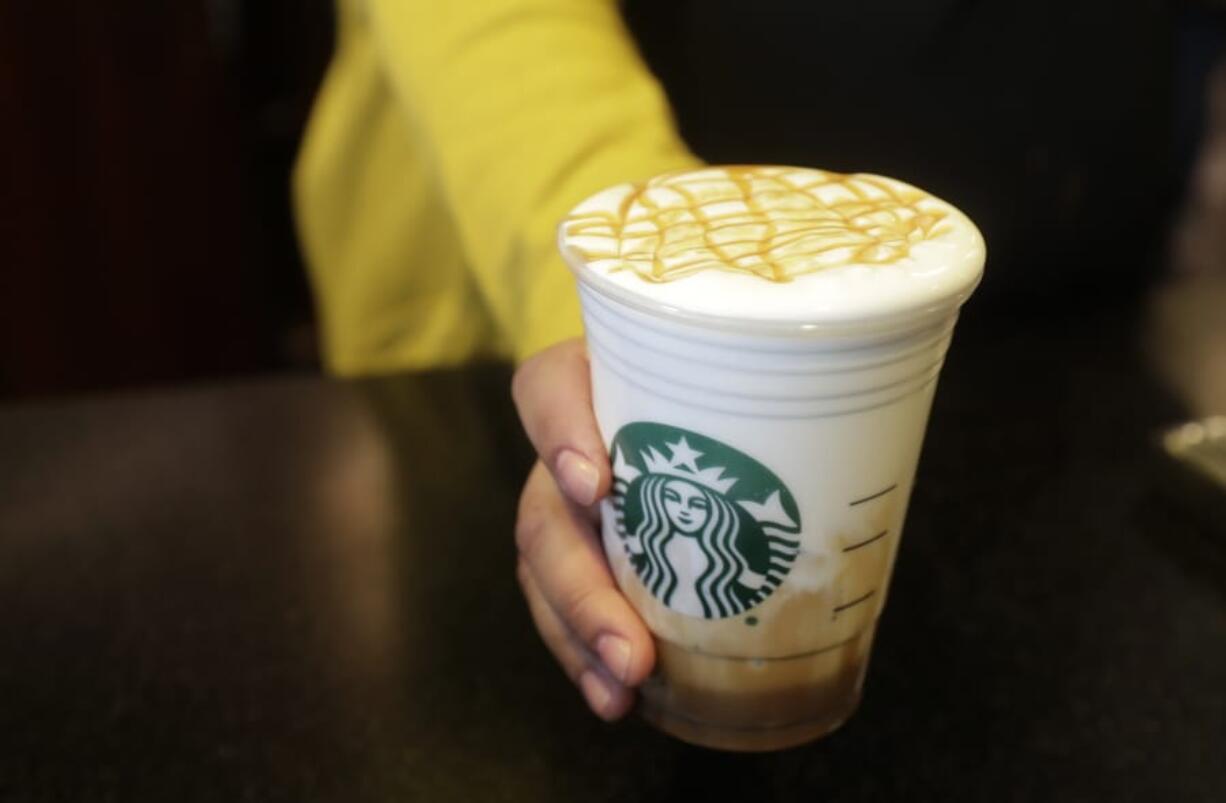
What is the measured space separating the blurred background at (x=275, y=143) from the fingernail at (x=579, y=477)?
0.53 meters

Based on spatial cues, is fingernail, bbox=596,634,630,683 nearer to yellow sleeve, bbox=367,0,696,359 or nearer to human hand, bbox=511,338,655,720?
human hand, bbox=511,338,655,720

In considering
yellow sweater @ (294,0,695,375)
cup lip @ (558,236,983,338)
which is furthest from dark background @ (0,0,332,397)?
cup lip @ (558,236,983,338)

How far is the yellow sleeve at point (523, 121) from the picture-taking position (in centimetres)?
59

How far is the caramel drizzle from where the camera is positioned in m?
0.35

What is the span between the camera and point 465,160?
657 millimetres

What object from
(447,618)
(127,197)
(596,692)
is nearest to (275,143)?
(127,197)

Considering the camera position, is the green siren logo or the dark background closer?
the green siren logo

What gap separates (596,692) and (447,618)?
0.12 metres

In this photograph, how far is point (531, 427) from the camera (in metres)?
0.47

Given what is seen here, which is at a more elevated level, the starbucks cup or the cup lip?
the cup lip

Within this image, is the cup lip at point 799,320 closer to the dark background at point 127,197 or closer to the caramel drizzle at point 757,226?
the caramel drizzle at point 757,226

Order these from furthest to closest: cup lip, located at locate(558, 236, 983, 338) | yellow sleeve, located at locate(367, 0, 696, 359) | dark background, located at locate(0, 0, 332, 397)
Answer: dark background, located at locate(0, 0, 332, 397)
yellow sleeve, located at locate(367, 0, 696, 359)
cup lip, located at locate(558, 236, 983, 338)

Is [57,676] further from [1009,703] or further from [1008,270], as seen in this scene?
[1008,270]

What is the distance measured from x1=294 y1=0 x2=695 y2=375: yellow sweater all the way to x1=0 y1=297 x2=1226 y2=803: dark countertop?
0.12 m
